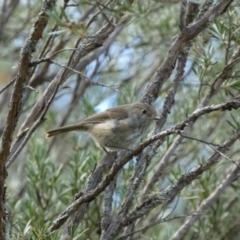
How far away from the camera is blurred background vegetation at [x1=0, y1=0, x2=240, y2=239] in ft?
9.10

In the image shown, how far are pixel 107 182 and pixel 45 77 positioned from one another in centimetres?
163

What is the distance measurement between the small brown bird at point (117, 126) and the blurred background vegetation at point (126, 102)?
113mm

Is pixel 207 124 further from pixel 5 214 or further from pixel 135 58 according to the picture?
pixel 5 214

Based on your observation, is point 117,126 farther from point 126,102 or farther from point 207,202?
point 207,202

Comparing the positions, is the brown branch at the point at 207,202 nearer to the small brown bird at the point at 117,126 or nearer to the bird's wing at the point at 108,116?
the small brown bird at the point at 117,126

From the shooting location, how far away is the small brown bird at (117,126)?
294cm

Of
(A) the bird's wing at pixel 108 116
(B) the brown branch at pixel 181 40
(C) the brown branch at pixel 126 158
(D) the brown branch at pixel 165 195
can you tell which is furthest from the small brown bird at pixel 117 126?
(C) the brown branch at pixel 126 158

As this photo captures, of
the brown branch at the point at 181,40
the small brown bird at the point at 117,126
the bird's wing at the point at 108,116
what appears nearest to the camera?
the brown branch at the point at 181,40

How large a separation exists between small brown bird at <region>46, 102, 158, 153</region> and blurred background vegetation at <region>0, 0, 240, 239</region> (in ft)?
0.37

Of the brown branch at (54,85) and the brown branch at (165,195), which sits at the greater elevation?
the brown branch at (54,85)

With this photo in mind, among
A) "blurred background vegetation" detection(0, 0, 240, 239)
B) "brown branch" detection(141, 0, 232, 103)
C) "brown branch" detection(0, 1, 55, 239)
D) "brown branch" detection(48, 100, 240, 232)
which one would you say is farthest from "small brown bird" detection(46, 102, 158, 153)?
"brown branch" detection(0, 1, 55, 239)

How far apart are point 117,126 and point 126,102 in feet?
1.36

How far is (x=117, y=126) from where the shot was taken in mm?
3145

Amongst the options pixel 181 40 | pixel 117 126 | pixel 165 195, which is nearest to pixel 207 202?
pixel 117 126
